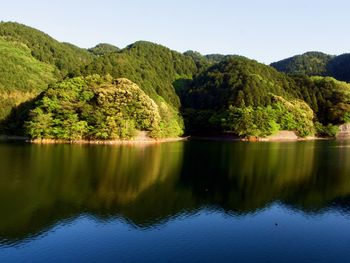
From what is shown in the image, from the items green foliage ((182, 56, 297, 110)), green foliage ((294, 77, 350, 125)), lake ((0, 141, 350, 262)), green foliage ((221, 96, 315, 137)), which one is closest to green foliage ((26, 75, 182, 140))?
green foliage ((221, 96, 315, 137))

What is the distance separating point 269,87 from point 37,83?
91869mm

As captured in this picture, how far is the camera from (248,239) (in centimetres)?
3316

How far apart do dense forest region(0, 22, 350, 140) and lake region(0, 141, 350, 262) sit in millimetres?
39290

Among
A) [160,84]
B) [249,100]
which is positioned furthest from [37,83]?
[249,100]

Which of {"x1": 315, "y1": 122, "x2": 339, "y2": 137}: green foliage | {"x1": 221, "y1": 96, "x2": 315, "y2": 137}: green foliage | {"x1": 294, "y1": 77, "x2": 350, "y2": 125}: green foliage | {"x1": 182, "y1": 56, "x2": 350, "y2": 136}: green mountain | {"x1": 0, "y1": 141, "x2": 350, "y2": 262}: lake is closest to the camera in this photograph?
{"x1": 0, "y1": 141, "x2": 350, "y2": 262}: lake

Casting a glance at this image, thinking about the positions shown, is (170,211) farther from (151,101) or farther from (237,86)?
(237,86)

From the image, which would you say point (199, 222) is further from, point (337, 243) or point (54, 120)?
point (54, 120)

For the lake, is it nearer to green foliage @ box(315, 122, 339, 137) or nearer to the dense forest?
the dense forest

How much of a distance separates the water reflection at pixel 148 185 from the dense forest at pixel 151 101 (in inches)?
1181

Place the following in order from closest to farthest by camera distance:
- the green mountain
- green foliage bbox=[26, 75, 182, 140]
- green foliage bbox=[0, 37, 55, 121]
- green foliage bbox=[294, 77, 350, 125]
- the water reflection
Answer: the water reflection
green foliage bbox=[26, 75, 182, 140]
the green mountain
green foliage bbox=[0, 37, 55, 121]
green foliage bbox=[294, 77, 350, 125]

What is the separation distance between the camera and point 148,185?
51094 millimetres

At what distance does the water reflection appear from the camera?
39094 mm

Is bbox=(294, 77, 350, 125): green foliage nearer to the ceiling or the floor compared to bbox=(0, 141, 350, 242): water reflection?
nearer to the ceiling

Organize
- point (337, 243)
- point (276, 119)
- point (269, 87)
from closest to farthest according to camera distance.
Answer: point (337, 243) < point (276, 119) < point (269, 87)
